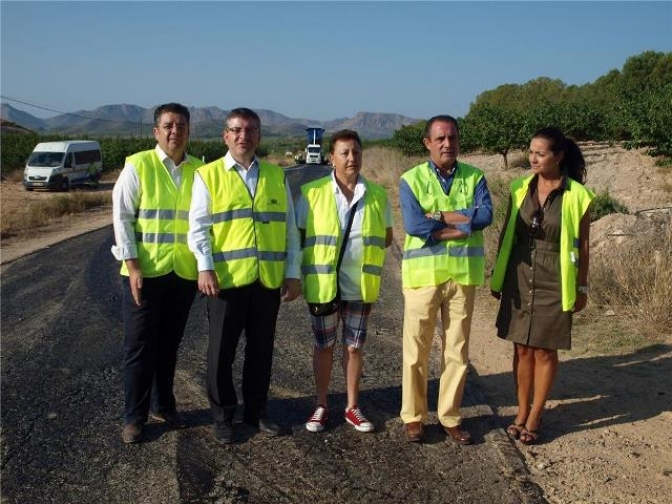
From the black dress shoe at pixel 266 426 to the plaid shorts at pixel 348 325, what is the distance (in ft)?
2.01

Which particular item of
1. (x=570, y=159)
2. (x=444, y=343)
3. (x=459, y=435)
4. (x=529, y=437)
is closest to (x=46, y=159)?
(x=444, y=343)

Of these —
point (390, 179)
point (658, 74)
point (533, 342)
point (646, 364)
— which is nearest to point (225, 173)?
point (533, 342)

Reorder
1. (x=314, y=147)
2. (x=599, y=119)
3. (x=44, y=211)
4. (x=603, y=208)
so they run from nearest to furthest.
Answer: (x=603, y=208) < (x=44, y=211) < (x=599, y=119) < (x=314, y=147)

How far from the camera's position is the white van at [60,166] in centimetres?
2631

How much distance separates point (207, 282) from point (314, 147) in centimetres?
4757

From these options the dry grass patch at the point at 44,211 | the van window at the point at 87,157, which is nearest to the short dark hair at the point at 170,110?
the dry grass patch at the point at 44,211

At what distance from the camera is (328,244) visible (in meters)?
3.98

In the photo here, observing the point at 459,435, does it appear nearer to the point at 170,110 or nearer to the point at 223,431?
the point at 223,431

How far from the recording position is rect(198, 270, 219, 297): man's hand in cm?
377

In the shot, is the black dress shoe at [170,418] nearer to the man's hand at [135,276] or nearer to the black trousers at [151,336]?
the black trousers at [151,336]

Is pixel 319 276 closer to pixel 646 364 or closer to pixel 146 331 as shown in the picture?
pixel 146 331

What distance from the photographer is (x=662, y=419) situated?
14.7ft

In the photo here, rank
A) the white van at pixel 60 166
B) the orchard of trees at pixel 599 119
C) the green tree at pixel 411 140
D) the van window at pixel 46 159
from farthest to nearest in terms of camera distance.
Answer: the green tree at pixel 411 140 → the van window at pixel 46 159 → the white van at pixel 60 166 → the orchard of trees at pixel 599 119

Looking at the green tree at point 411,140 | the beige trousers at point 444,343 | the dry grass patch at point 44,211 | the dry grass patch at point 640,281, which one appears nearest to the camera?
the beige trousers at point 444,343
